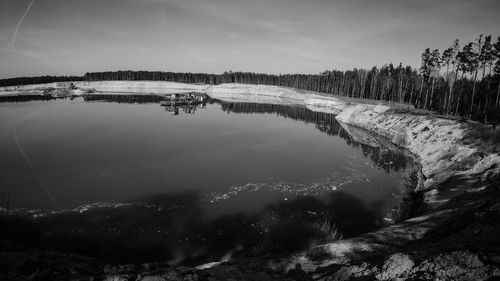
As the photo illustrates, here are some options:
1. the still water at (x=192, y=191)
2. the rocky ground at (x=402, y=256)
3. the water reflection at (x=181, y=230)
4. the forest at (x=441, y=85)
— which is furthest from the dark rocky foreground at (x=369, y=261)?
the forest at (x=441, y=85)

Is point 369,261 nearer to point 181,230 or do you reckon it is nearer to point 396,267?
point 396,267

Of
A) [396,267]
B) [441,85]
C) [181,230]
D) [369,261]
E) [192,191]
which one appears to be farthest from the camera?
[441,85]

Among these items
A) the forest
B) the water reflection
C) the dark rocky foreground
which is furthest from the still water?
the forest

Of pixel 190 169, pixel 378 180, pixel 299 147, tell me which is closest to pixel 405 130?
pixel 299 147

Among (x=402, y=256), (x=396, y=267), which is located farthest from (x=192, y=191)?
(x=396, y=267)

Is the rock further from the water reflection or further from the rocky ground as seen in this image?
the water reflection

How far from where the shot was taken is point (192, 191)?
24000 mm

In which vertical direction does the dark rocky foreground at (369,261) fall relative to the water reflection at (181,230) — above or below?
above

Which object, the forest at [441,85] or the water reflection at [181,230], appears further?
the forest at [441,85]

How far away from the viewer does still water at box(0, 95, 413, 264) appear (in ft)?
55.5

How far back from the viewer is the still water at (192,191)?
16.9m

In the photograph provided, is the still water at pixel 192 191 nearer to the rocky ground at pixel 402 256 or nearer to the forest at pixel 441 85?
the rocky ground at pixel 402 256

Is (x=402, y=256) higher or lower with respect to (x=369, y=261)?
higher

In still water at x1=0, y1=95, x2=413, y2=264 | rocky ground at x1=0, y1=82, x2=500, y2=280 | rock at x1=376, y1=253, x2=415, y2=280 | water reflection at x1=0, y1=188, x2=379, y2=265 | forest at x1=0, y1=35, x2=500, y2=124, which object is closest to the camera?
rocky ground at x1=0, y1=82, x2=500, y2=280
